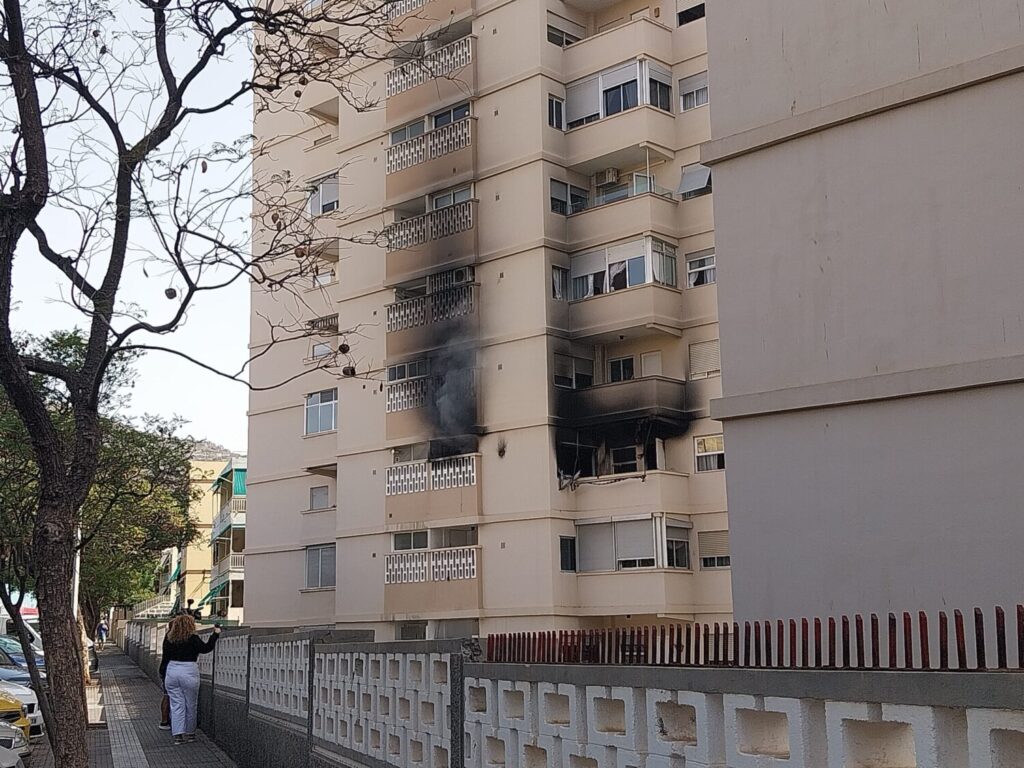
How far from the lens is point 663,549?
2623 cm

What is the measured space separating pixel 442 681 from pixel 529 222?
2097 cm

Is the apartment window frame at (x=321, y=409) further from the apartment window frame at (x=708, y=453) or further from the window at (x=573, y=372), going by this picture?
the apartment window frame at (x=708, y=453)

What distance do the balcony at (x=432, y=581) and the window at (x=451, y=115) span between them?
1000 centimetres

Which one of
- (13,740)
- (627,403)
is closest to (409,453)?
(627,403)

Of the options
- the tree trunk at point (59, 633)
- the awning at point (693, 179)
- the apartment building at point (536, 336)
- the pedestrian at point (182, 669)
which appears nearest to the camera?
the tree trunk at point (59, 633)

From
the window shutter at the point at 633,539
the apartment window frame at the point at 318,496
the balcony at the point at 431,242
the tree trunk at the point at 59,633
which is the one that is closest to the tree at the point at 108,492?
the tree trunk at the point at 59,633

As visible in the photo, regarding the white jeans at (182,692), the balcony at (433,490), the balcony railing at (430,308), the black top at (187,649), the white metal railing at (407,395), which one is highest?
the balcony railing at (430,308)

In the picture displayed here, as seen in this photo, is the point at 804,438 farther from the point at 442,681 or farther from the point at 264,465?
the point at 264,465

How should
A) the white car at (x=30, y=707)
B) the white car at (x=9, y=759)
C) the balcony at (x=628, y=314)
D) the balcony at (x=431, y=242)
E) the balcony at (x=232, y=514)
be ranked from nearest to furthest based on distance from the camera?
1. the white car at (x=9, y=759)
2. the white car at (x=30, y=707)
3. the balcony at (x=628, y=314)
4. the balcony at (x=431, y=242)
5. the balcony at (x=232, y=514)

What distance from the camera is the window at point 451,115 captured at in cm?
3045

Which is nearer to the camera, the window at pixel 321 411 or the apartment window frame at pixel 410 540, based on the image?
the apartment window frame at pixel 410 540

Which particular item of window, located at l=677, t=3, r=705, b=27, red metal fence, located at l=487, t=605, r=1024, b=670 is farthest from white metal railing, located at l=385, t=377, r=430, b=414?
red metal fence, located at l=487, t=605, r=1024, b=670

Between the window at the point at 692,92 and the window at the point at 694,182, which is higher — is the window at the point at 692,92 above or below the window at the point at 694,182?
above

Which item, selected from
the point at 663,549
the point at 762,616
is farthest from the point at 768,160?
the point at 663,549
